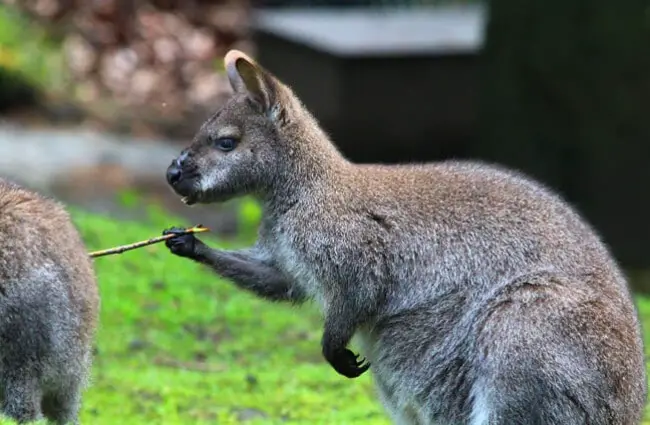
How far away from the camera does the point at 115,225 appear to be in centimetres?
1214

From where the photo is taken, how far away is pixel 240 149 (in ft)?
19.4

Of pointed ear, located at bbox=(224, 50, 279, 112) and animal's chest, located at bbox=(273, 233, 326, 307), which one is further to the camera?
pointed ear, located at bbox=(224, 50, 279, 112)

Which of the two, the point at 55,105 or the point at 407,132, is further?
the point at 55,105

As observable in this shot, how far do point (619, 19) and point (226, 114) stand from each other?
26.7 feet

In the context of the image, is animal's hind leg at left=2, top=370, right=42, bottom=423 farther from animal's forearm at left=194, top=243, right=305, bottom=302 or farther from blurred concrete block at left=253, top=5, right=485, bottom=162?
blurred concrete block at left=253, top=5, right=485, bottom=162

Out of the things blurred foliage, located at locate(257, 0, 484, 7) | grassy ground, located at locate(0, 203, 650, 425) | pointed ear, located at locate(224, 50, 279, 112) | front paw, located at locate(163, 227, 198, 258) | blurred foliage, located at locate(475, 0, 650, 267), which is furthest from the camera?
blurred foliage, located at locate(257, 0, 484, 7)

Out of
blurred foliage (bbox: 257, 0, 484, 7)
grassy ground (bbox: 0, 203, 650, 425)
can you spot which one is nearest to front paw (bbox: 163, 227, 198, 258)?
grassy ground (bbox: 0, 203, 650, 425)

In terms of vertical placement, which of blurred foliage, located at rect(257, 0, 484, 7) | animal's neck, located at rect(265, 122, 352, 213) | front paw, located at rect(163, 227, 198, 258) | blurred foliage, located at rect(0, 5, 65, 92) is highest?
animal's neck, located at rect(265, 122, 352, 213)

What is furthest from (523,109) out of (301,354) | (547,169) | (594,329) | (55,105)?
(594,329)

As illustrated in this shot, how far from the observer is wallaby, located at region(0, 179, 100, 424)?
5.30 m

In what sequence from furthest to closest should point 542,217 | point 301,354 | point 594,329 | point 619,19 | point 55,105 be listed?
1. point 55,105
2. point 619,19
3. point 301,354
4. point 542,217
5. point 594,329

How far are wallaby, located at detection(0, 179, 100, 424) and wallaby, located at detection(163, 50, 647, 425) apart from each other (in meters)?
0.60

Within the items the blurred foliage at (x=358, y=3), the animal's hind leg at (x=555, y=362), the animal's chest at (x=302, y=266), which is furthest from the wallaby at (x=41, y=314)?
the blurred foliage at (x=358, y=3)

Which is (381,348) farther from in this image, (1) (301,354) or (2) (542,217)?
(1) (301,354)
